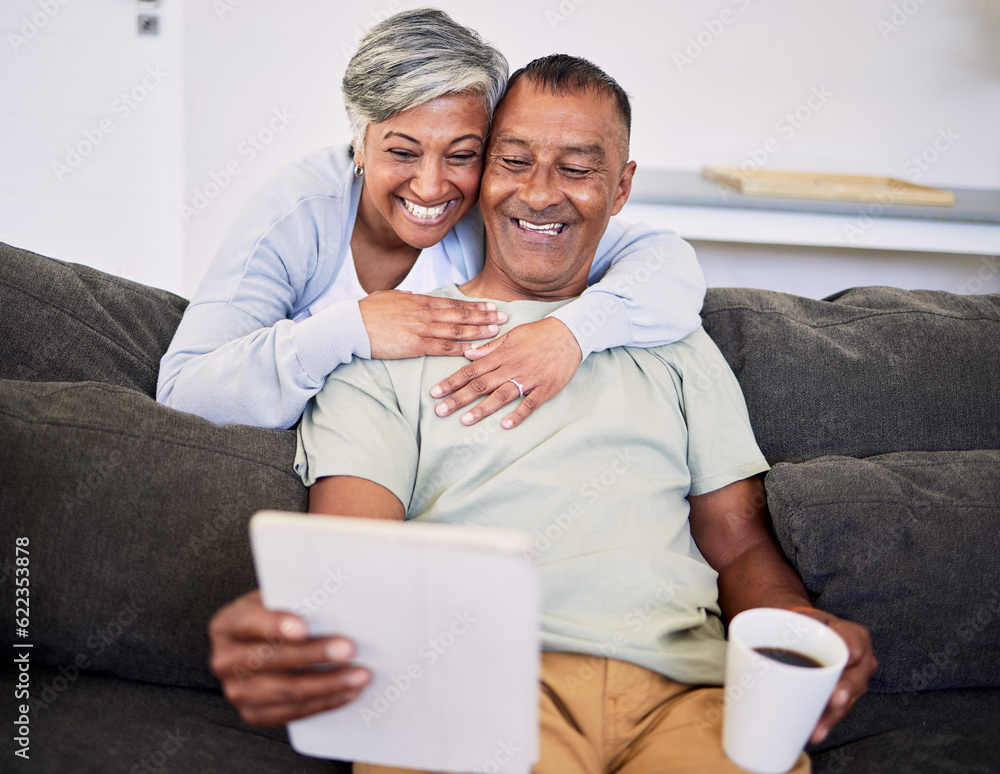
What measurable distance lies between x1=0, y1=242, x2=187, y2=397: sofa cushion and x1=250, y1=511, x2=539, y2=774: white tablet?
2.60ft

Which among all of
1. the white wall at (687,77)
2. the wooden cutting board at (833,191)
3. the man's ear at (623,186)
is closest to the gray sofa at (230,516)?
the man's ear at (623,186)

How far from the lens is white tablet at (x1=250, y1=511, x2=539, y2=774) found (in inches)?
27.6

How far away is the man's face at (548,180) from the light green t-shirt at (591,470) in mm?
150

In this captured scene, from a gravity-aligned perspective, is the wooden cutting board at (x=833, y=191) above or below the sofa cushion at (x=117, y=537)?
above

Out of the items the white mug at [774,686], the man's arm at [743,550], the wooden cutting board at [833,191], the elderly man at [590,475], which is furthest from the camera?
the wooden cutting board at [833,191]

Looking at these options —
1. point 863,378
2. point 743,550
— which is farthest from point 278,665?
point 863,378

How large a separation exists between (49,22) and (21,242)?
855 mm

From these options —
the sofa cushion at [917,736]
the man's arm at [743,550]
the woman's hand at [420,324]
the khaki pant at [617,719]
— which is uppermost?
the woman's hand at [420,324]

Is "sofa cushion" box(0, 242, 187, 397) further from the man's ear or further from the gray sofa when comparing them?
the man's ear

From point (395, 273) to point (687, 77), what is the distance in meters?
1.98

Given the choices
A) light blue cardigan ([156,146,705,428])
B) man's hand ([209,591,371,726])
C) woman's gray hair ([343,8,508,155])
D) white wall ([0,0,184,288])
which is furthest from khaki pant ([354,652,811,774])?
white wall ([0,0,184,288])

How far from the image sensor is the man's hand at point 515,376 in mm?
1280

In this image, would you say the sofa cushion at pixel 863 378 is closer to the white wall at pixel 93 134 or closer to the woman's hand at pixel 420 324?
the woman's hand at pixel 420 324

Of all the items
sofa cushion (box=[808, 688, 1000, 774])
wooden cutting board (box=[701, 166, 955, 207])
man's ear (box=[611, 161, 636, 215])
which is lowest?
sofa cushion (box=[808, 688, 1000, 774])
